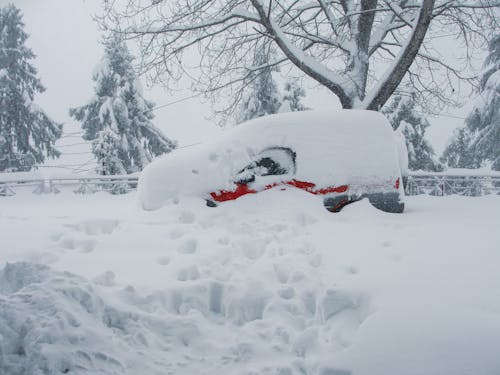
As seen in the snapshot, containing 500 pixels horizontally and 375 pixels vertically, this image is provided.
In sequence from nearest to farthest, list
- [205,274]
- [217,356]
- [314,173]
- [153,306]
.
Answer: [217,356] < [153,306] < [205,274] < [314,173]

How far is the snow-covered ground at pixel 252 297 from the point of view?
2158 millimetres

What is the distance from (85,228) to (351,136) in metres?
3.82

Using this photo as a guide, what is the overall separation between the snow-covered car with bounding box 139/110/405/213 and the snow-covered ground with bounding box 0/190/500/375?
66cm

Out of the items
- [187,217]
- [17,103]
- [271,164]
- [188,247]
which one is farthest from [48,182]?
[188,247]

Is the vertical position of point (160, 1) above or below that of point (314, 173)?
above

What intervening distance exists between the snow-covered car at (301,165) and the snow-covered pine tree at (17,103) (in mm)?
20638

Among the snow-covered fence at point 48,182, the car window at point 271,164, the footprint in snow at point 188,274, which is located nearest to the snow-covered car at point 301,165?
the car window at point 271,164

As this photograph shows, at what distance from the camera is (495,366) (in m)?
1.98

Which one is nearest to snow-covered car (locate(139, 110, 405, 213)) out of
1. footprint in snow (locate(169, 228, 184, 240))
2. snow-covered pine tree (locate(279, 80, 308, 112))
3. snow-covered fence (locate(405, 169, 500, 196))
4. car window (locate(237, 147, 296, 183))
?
car window (locate(237, 147, 296, 183))

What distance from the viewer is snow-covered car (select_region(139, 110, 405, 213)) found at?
5.53 metres

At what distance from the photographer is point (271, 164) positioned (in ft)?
18.5

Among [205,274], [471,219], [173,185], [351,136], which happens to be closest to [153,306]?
[205,274]

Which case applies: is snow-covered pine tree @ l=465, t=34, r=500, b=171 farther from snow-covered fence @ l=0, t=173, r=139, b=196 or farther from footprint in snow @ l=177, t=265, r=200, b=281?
footprint in snow @ l=177, t=265, r=200, b=281

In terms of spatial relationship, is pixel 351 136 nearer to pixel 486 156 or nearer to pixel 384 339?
pixel 384 339
